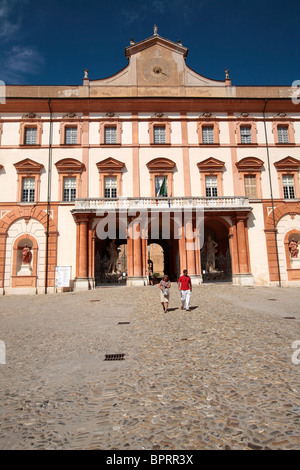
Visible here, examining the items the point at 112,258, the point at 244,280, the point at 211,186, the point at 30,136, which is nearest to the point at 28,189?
the point at 30,136

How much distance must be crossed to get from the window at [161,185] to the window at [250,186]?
→ 21.6 ft

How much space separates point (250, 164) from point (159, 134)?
787cm

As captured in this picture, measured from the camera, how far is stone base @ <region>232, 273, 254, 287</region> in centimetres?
2198

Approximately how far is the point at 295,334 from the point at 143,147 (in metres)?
20.0

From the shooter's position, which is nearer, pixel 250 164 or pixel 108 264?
pixel 250 164

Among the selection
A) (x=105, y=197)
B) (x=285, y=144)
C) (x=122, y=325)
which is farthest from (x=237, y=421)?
(x=285, y=144)

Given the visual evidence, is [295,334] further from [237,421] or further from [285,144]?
[285,144]

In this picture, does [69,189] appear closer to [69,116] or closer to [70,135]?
[70,135]

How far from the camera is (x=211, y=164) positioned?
79.6 feet

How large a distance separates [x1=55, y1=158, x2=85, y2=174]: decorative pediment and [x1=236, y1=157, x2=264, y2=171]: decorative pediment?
41.9 ft

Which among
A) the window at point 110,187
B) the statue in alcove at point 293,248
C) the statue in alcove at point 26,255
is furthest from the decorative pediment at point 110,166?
the statue in alcove at point 293,248

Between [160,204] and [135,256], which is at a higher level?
[160,204]

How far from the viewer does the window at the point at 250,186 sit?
24281 millimetres
